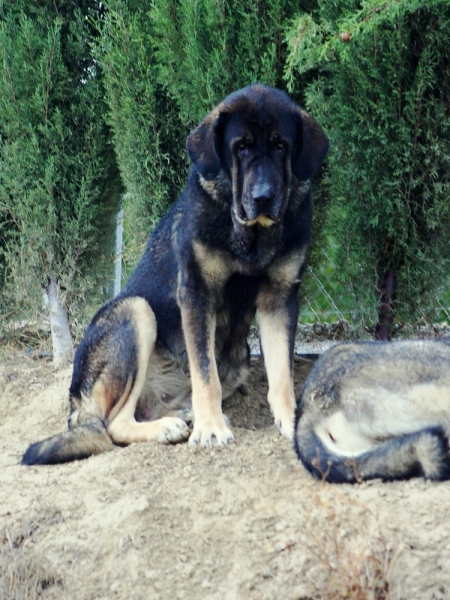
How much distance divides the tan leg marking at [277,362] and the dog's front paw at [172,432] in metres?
0.60

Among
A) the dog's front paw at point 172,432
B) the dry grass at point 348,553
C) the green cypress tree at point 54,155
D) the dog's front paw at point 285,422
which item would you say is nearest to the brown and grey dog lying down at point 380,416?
the dry grass at point 348,553

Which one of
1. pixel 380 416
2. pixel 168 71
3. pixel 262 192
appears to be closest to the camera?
pixel 380 416

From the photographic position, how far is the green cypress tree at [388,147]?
5266mm

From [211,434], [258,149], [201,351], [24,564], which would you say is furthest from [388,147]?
[24,564]

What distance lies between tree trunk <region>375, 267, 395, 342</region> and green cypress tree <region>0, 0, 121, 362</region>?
274cm

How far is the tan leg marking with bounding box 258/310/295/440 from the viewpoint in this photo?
4957 millimetres

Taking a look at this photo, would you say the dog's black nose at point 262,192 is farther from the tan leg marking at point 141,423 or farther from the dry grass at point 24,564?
the dry grass at point 24,564

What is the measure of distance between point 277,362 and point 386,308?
1387 mm

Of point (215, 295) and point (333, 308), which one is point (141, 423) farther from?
point (333, 308)

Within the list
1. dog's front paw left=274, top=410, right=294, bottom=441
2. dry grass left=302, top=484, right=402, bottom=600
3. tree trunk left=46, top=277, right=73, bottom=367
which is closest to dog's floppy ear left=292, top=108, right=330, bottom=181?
dog's front paw left=274, top=410, right=294, bottom=441

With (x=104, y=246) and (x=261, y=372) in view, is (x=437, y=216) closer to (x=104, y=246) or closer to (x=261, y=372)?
(x=261, y=372)

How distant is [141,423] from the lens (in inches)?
194

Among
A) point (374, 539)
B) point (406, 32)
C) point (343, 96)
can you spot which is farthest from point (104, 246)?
point (374, 539)

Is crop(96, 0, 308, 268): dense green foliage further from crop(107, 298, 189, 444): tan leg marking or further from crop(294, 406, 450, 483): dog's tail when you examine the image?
crop(294, 406, 450, 483): dog's tail
